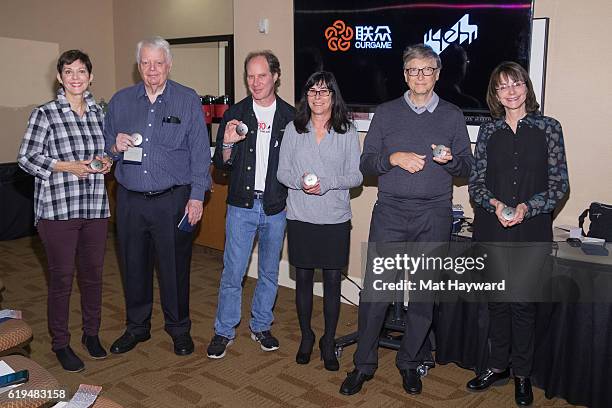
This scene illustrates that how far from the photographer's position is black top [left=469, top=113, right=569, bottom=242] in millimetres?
2607

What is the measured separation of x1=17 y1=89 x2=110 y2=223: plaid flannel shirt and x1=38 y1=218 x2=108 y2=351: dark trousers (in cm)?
7

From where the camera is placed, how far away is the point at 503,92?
2654mm

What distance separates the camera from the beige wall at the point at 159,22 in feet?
18.5

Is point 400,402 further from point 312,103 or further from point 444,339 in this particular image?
point 312,103

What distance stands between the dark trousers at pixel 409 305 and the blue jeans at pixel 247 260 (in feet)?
2.06

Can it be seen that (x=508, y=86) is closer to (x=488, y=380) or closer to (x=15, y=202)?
(x=488, y=380)

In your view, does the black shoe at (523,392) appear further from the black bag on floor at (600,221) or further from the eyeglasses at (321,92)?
the eyeglasses at (321,92)

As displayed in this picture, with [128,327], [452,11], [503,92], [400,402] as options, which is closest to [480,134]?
[503,92]

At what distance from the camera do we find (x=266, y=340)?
3371 millimetres

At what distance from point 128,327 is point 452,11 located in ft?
8.56

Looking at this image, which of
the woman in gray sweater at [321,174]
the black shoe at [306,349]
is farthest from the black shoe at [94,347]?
the woman in gray sweater at [321,174]

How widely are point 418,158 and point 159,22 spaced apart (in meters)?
4.52

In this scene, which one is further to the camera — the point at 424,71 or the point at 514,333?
the point at 514,333

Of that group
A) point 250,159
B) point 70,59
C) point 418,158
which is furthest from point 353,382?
point 70,59
